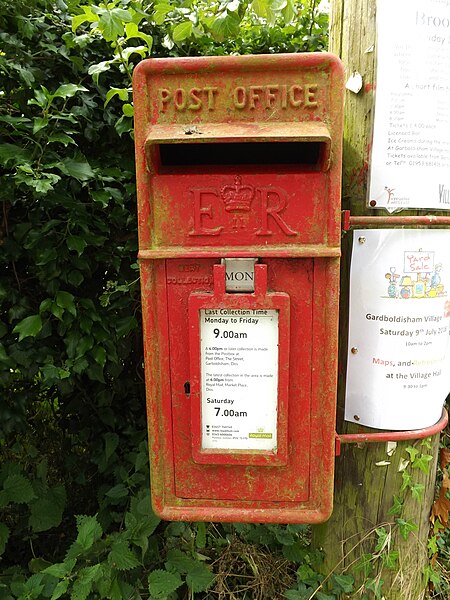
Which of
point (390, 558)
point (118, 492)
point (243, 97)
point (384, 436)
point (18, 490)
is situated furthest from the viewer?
point (118, 492)

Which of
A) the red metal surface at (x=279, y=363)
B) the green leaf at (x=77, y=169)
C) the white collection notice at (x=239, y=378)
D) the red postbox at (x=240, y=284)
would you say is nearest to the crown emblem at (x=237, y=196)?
the red postbox at (x=240, y=284)

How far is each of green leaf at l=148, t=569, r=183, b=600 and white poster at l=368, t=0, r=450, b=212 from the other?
145 centimetres

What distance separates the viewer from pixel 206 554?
2.11 m

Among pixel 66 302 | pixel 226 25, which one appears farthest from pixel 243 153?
pixel 66 302

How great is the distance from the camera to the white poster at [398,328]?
149cm

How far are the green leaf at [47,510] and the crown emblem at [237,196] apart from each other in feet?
4.90

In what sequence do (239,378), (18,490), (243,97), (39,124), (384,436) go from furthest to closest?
(18,490) → (384,436) → (39,124) → (239,378) → (243,97)

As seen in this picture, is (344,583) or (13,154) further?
(344,583)

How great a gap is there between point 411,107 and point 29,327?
56.1 inches

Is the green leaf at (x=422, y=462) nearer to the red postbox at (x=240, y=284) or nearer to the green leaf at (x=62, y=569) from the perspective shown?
the red postbox at (x=240, y=284)

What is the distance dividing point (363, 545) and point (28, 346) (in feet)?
4.73

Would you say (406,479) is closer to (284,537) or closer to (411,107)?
(284,537)

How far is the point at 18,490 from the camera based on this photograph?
184cm

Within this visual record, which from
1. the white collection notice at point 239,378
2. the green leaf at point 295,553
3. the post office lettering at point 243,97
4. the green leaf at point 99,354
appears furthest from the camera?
the green leaf at point 295,553
